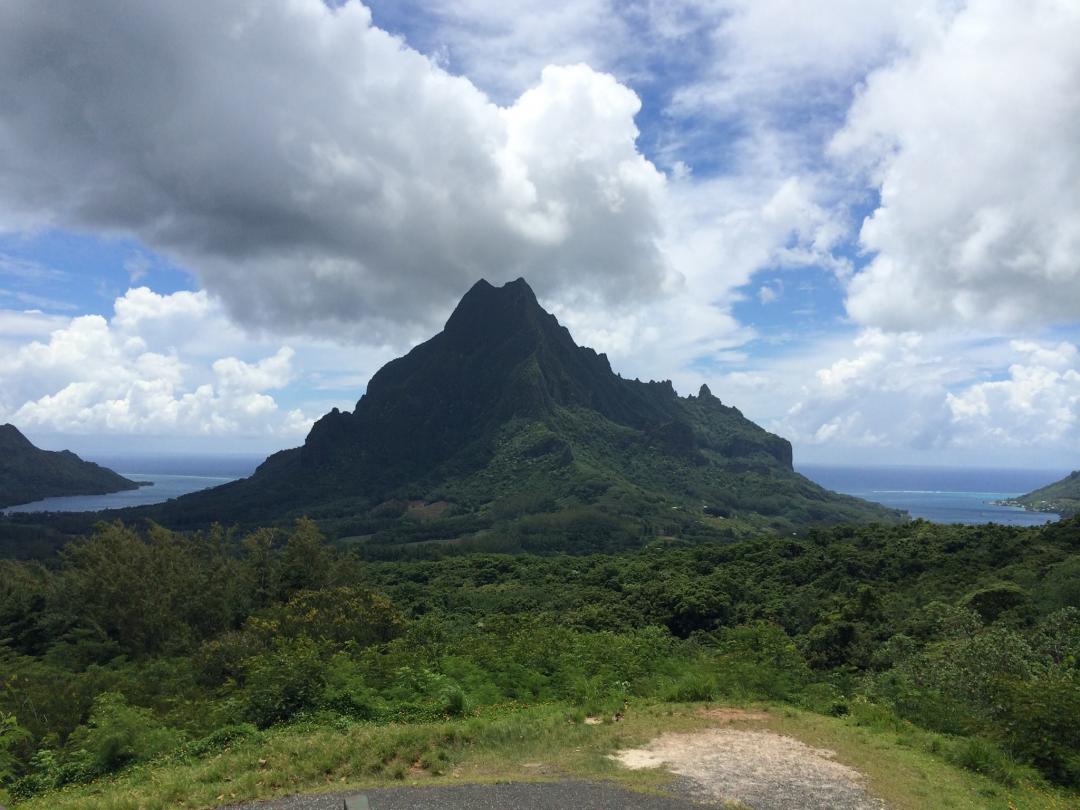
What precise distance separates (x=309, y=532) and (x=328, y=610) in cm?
1540

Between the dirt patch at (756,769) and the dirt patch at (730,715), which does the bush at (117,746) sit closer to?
the dirt patch at (756,769)

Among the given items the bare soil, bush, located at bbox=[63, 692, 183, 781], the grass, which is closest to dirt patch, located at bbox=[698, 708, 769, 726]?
the grass

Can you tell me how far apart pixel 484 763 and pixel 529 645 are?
25.3ft

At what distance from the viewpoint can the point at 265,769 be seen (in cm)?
1131

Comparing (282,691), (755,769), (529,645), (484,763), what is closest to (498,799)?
(484,763)

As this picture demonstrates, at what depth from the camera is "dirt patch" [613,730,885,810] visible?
1029 cm

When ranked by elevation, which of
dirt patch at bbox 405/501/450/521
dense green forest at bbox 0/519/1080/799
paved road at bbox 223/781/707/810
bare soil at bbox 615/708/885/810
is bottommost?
dirt patch at bbox 405/501/450/521

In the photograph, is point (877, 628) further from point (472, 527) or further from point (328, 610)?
point (472, 527)

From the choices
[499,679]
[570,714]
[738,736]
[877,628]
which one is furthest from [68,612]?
[877,628]

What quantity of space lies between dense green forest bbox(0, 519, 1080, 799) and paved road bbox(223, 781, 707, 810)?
4616mm

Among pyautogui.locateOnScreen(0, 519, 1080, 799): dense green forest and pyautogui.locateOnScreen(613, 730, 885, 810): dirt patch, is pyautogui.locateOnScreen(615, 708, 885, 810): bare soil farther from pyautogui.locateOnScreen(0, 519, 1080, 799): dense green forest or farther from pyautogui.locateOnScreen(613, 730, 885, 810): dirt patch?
pyautogui.locateOnScreen(0, 519, 1080, 799): dense green forest

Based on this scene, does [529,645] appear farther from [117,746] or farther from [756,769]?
[117,746]

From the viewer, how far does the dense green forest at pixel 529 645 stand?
1451 centimetres

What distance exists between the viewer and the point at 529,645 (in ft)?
63.4
